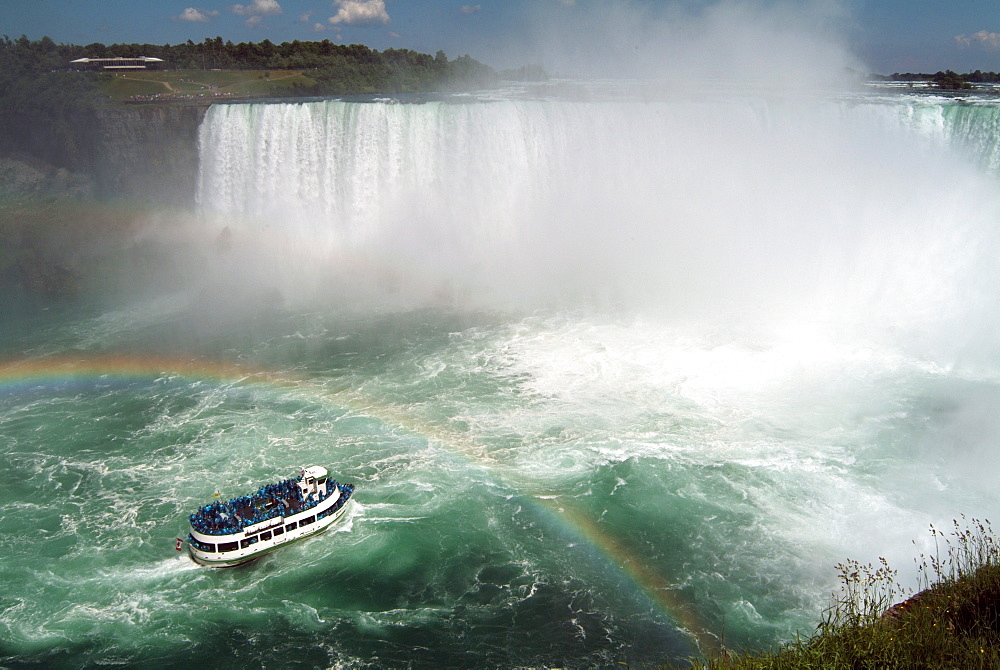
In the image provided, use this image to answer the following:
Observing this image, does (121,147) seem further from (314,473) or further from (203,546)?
(203,546)

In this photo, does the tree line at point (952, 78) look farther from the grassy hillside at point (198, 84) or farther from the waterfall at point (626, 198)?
the grassy hillside at point (198, 84)

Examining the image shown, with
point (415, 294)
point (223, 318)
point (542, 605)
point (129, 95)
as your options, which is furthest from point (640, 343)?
point (129, 95)

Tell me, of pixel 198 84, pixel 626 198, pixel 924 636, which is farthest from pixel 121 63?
pixel 924 636

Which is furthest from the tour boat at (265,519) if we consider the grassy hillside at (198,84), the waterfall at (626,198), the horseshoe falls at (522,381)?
the grassy hillside at (198,84)

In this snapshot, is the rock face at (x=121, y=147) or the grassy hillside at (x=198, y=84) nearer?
the rock face at (x=121, y=147)

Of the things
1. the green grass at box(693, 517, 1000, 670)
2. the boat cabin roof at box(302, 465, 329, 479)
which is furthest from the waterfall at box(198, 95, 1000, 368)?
the green grass at box(693, 517, 1000, 670)

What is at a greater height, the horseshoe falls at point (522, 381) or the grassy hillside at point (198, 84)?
the grassy hillside at point (198, 84)
